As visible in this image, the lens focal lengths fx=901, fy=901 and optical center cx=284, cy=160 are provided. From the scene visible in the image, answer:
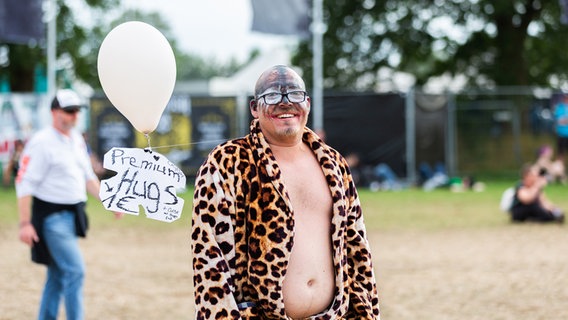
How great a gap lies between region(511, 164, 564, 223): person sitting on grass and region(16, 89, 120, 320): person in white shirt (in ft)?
34.3

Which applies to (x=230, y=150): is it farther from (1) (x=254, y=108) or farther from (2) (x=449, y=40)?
(2) (x=449, y=40)

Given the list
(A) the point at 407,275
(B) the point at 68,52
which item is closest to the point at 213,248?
(A) the point at 407,275

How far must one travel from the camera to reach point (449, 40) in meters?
34.2

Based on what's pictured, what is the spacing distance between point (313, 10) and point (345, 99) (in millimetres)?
3668

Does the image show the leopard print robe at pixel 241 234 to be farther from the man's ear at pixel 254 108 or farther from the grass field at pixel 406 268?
the grass field at pixel 406 268

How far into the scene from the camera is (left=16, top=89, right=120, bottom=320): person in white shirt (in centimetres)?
652

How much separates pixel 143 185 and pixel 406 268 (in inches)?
287

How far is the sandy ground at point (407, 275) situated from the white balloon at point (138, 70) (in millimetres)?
4074

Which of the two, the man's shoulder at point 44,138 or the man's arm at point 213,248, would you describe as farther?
the man's shoulder at point 44,138

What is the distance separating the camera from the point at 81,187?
265 inches

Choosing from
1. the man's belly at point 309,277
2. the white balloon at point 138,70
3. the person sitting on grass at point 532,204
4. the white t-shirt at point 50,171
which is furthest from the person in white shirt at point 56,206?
the person sitting on grass at point 532,204

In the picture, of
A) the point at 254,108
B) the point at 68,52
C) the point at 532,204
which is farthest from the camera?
the point at 68,52

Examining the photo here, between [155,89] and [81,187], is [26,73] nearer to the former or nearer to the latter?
[81,187]

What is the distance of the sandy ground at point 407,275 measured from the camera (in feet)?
26.9
